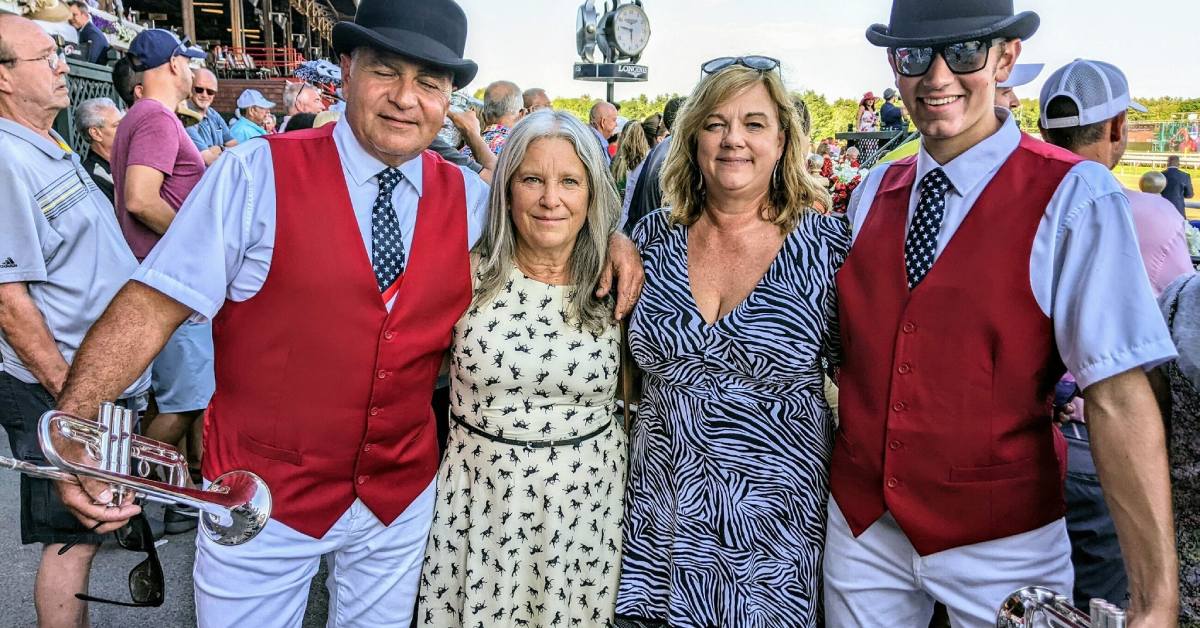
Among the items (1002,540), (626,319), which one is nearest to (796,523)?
(1002,540)

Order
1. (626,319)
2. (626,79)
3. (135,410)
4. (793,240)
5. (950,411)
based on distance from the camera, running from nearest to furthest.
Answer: (950,411)
(793,240)
(626,319)
(135,410)
(626,79)

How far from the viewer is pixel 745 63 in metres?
2.20

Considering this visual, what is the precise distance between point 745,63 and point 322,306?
1291mm

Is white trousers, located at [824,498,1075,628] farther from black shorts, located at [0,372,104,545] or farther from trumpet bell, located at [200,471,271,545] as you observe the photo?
black shorts, located at [0,372,104,545]

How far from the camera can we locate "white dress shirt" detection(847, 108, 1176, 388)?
1429 mm

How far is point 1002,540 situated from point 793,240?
2.80 feet

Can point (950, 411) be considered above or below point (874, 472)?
above

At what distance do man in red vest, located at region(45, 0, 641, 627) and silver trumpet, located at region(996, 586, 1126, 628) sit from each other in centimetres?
134

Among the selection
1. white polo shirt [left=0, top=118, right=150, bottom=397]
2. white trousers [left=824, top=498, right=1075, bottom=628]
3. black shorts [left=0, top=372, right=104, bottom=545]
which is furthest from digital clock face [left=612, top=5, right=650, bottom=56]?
white trousers [left=824, top=498, right=1075, bottom=628]

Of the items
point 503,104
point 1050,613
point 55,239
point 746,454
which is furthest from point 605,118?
point 1050,613

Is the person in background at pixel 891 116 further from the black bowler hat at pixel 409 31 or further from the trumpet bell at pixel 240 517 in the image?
the trumpet bell at pixel 240 517

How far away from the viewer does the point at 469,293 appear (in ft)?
6.84

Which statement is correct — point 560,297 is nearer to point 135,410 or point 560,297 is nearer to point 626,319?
point 626,319

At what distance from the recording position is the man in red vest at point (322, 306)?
1727 millimetres
